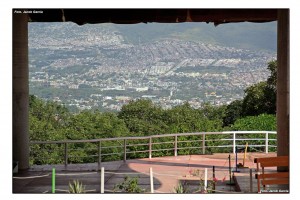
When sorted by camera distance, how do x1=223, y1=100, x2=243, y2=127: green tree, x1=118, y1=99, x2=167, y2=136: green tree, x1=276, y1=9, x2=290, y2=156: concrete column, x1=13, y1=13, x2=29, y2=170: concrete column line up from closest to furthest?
x1=276, y1=9, x2=290, y2=156: concrete column, x1=13, y1=13, x2=29, y2=170: concrete column, x1=223, y1=100, x2=243, y2=127: green tree, x1=118, y1=99, x2=167, y2=136: green tree


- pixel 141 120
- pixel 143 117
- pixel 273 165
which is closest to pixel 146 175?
pixel 273 165

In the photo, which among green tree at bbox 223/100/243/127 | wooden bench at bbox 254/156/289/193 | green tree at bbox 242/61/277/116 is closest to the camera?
wooden bench at bbox 254/156/289/193

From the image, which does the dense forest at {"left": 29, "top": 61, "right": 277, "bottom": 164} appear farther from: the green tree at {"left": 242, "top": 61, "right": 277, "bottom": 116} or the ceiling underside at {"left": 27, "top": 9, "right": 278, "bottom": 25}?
the ceiling underside at {"left": 27, "top": 9, "right": 278, "bottom": 25}

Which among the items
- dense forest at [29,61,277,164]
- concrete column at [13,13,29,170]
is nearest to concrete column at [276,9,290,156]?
concrete column at [13,13,29,170]

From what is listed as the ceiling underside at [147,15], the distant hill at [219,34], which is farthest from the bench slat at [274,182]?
the distant hill at [219,34]

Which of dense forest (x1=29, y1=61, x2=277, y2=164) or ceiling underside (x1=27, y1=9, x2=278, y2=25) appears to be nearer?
ceiling underside (x1=27, y1=9, x2=278, y2=25)
